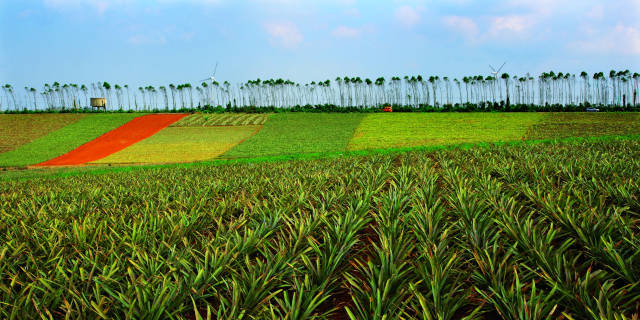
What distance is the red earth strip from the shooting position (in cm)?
3450

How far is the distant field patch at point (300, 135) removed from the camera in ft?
112

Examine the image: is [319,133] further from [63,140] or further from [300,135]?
[63,140]

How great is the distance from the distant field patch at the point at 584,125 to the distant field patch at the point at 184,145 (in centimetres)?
3226

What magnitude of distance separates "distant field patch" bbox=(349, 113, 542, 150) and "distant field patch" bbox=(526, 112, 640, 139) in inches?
63.6

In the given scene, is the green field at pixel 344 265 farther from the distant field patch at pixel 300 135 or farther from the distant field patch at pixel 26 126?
the distant field patch at pixel 26 126

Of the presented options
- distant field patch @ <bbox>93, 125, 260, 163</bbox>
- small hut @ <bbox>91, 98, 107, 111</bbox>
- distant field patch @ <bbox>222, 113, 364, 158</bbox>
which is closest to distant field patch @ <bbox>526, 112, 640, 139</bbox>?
distant field patch @ <bbox>222, 113, 364, 158</bbox>

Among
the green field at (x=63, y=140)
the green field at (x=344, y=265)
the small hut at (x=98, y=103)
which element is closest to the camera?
the green field at (x=344, y=265)

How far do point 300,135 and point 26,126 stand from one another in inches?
1703

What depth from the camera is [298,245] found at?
3.95 metres

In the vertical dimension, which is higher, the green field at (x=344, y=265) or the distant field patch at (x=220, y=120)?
the distant field patch at (x=220, y=120)

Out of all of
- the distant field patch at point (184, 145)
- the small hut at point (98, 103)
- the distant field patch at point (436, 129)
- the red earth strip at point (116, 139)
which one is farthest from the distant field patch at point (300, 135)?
the small hut at point (98, 103)

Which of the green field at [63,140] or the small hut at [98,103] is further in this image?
the small hut at [98,103]

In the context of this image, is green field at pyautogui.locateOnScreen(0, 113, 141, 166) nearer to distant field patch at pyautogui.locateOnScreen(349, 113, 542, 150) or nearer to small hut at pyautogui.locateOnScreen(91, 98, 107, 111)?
small hut at pyautogui.locateOnScreen(91, 98, 107, 111)

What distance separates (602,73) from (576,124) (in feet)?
212
